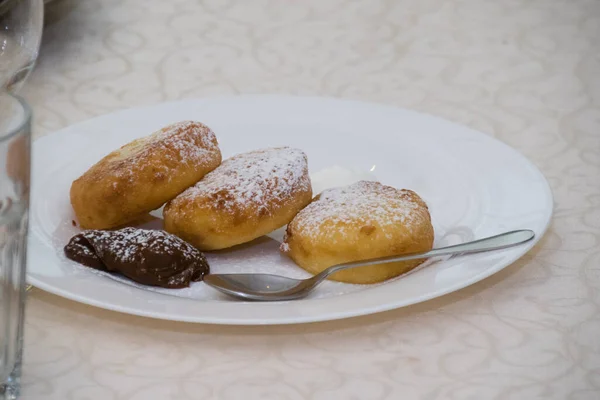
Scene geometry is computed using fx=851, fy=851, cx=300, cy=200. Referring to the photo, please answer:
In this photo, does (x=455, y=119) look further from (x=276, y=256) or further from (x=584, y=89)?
(x=276, y=256)

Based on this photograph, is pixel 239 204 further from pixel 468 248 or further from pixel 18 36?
pixel 18 36

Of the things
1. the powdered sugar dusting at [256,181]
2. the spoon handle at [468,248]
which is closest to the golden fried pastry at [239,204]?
the powdered sugar dusting at [256,181]

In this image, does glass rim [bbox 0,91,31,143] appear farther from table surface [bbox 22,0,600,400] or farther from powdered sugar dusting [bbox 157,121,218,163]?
powdered sugar dusting [bbox 157,121,218,163]

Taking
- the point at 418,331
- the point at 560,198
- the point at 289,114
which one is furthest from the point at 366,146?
the point at 418,331

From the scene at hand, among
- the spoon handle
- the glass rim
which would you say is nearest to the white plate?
the spoon handle

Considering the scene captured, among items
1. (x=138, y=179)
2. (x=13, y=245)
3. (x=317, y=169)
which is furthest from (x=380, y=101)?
(x=13, y=245)
